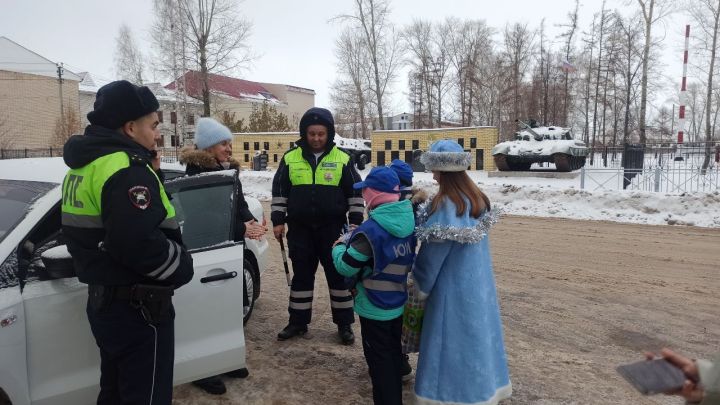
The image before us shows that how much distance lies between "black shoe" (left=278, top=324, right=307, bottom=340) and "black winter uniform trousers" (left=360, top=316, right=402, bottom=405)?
1.47 meters

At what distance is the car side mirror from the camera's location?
224cm

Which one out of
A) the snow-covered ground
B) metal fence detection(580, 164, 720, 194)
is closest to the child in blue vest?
the snow-covered ground

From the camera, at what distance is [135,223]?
1.92m

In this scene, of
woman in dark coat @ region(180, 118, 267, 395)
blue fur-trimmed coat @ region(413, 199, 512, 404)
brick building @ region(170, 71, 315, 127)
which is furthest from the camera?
brick building @ region(170, 71, 315, 127)

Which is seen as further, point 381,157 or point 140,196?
point 381,157

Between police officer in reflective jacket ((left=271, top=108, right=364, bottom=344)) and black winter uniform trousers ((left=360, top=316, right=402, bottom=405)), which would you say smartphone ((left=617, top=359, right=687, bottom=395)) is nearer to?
black winter uniform trousers ((left=360, top=316, right=402, bottom=405))

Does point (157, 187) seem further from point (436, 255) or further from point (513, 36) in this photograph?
point (513, 36)

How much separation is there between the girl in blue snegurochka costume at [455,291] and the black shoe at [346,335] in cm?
146

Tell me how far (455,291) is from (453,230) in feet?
1.08

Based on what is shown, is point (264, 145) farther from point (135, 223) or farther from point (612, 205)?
point (135, 223)

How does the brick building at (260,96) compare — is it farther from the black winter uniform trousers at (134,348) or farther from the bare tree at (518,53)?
the black winter uniform trousers at (134,348)

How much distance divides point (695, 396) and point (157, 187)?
1.90 m

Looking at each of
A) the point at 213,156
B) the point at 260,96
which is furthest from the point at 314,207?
the point at 260,96

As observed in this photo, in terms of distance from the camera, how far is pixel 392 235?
270 cm
